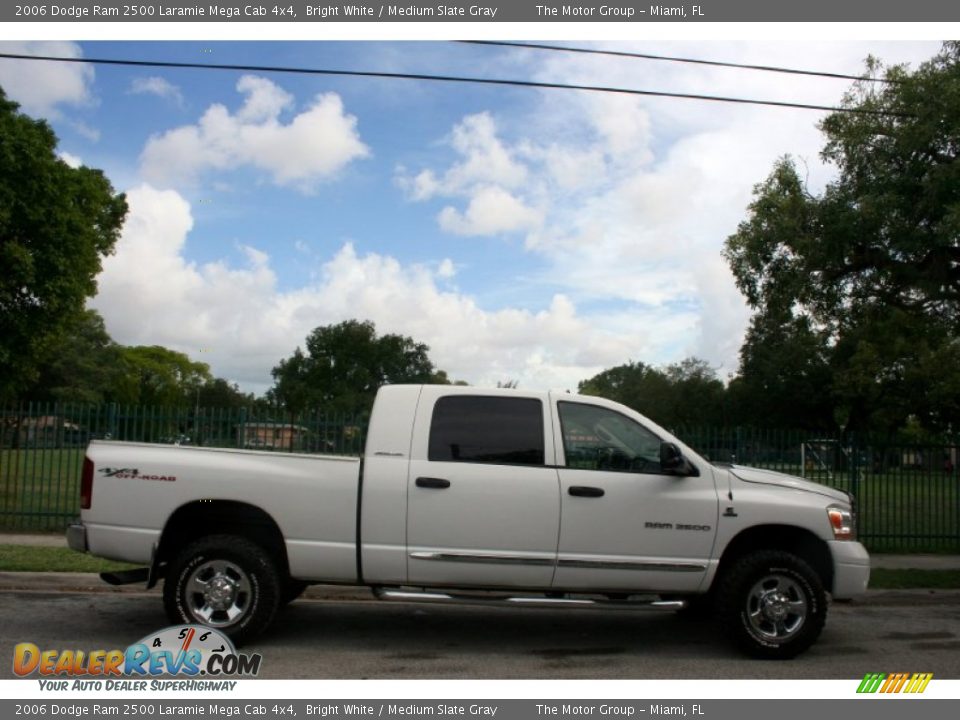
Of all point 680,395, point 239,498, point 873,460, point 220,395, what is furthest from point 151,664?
point 220,395

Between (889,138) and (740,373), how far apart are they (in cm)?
6319

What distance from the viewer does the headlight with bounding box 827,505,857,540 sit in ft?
23.3

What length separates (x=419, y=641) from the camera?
7.47 metres

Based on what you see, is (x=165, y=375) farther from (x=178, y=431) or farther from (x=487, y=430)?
(x=487, y=430)

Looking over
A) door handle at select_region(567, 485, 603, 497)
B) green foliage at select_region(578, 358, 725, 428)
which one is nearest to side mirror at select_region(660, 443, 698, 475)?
door handle at select_region(567, 485, 603, 497)

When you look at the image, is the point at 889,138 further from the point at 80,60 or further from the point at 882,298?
the point at 80,60

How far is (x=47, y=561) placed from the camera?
10672 millimetres

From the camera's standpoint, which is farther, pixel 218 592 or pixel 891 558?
pixel 891 558

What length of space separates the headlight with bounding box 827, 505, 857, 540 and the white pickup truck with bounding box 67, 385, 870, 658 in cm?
1

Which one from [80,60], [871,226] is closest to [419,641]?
[80,60]

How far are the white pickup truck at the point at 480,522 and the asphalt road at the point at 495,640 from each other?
0.45 meters

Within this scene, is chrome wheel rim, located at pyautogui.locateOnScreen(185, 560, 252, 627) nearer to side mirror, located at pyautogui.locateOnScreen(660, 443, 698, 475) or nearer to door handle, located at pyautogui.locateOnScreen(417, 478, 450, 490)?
door handle, located at pyautogui.locateOnScreen(417, 478, 450, 490)

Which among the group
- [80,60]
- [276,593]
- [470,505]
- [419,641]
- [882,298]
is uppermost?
[80,60]

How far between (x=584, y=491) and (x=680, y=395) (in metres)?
71.2
